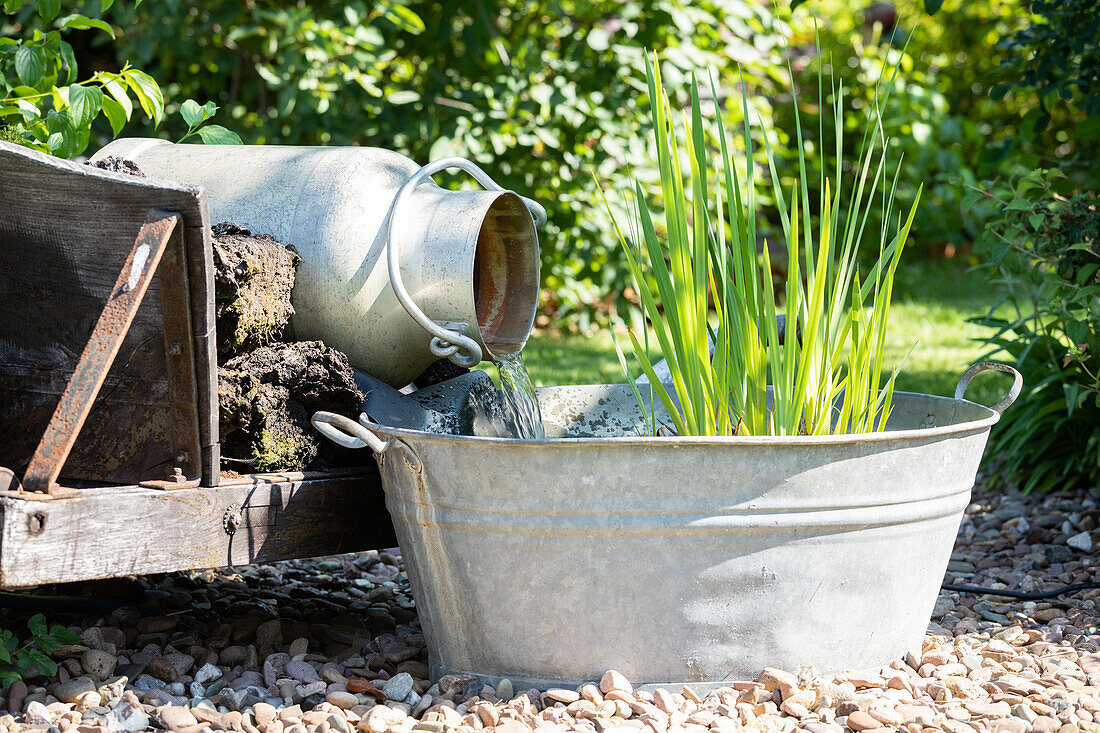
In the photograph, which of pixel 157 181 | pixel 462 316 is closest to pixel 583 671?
pixel 462 316

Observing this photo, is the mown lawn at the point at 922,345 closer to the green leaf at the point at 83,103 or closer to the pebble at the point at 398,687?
the pebble at the point at 398,687

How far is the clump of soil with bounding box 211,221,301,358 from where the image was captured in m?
1.64

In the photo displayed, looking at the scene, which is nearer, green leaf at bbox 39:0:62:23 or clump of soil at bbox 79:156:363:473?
clump of soil at bbox 79:156:363:473

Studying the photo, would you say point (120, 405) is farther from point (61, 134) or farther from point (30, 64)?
point (30, 64)

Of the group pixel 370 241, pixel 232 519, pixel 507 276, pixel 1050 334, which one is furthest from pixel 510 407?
pixel 1050 334

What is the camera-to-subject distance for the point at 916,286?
7102 millimetres

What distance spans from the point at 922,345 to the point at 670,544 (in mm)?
3842

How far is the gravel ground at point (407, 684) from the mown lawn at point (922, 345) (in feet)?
4.41

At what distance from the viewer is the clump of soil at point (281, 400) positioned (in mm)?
1684

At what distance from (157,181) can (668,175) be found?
0.77m

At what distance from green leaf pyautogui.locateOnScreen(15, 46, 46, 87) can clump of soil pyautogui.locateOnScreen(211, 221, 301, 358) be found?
60 centimetres

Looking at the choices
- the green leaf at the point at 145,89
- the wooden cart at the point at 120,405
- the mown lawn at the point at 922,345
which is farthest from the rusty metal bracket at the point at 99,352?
the mown lawn at the point at 922,345

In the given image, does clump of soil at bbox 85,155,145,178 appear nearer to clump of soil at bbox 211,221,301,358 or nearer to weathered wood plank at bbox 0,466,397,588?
clump of soil at bbox 211,221,301,358

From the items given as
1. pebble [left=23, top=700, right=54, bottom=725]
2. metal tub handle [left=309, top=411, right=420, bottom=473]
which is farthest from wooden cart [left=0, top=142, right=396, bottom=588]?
pebble [left=23, top=700, right=54, bottom=725]
